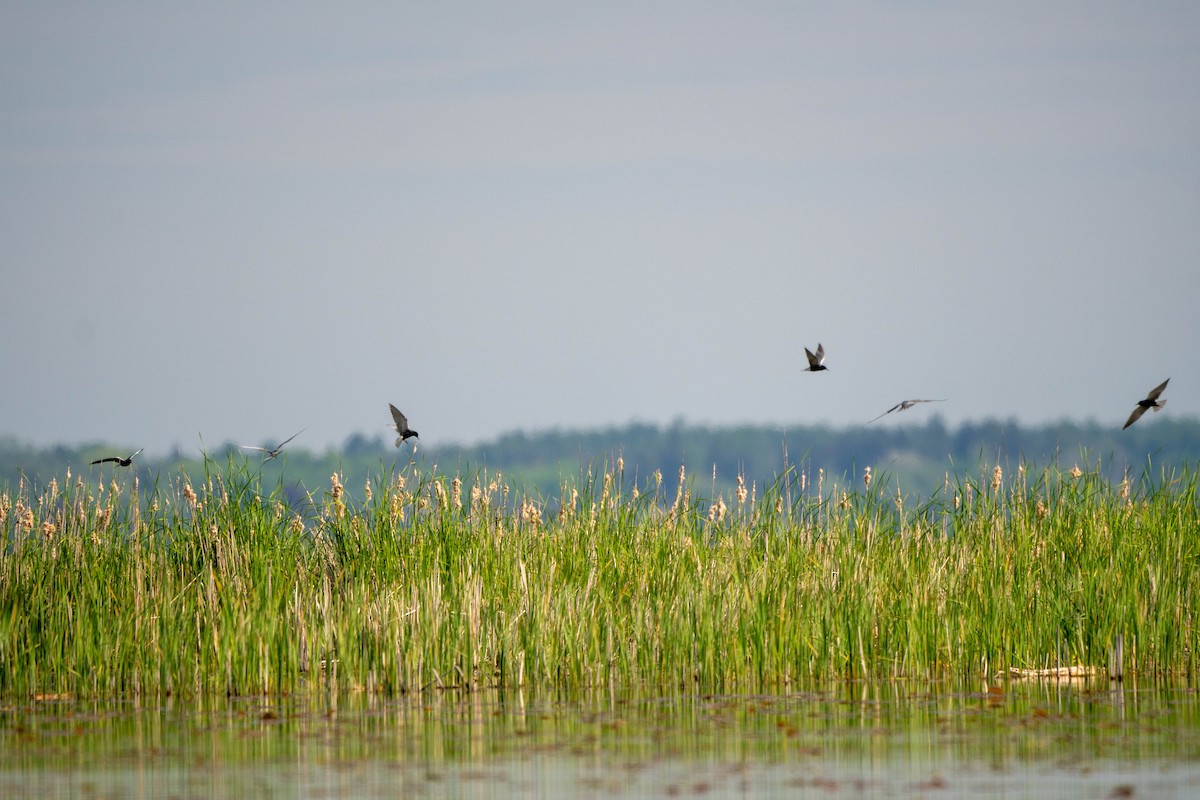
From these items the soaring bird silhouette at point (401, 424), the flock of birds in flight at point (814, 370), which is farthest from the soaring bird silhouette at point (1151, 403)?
the soaring bird silhouette at point (401, 424)

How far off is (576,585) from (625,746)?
3.09 m

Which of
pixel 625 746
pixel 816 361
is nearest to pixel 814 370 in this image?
pixel 816 361

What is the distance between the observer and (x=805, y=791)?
6305 millimetres

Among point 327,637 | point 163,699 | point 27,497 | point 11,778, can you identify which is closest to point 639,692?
point 327,637

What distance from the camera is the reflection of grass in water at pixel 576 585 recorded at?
961 centimetres

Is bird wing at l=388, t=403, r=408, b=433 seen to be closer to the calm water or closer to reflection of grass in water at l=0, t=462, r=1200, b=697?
reflection of grass in water at l=0, t=462, r=1200, b=697

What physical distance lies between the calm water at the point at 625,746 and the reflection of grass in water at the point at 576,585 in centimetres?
40

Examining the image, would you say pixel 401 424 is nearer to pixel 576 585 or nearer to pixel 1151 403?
pixel 576 585

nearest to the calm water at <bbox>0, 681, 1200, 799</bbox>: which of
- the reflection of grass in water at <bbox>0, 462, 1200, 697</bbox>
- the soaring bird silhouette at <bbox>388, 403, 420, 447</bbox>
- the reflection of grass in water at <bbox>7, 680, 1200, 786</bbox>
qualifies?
the reflection of grass in water at <bbox>7, 680, 1200, 786</bbox>

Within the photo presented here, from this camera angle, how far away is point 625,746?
24.2 feet

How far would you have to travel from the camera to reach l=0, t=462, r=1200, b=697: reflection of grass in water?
9.61 m

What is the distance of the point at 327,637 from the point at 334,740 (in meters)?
2.01

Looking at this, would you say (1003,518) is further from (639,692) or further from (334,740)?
(334,740)

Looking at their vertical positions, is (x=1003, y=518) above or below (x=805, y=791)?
above
